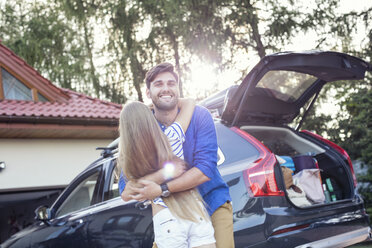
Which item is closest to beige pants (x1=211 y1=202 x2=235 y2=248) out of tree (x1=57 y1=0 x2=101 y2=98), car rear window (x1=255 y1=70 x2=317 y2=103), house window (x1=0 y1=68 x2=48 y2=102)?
car rear window (x1=255 y1=70 x2=317 y2=103)

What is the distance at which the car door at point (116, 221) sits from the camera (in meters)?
3.23

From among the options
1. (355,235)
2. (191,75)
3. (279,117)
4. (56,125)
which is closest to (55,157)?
(56,125)

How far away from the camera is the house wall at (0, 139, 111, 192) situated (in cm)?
902

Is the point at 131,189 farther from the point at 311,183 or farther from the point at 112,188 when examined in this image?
the point at 311,183

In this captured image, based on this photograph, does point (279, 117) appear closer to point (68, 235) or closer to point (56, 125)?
point (68, 235)

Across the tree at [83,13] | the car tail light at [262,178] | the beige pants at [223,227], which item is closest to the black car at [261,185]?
the car tail light at [262,178]

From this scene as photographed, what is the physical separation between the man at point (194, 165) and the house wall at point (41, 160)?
7.39 metres

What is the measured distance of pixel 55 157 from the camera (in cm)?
971

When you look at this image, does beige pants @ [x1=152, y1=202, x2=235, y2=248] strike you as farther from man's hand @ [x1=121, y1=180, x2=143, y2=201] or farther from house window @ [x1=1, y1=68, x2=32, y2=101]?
house window @ [x1=1, y1=68, x2=32, y2=101]

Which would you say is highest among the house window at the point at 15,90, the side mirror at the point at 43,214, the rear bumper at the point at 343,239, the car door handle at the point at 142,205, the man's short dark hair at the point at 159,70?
the house window at the point at 15,90

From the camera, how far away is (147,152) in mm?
2281

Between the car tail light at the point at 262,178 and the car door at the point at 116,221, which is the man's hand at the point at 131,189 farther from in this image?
the car tail light at the point at 262,178

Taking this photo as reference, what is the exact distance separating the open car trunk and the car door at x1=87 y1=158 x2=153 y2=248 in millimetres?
1374

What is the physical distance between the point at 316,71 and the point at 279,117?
0.65 meters
